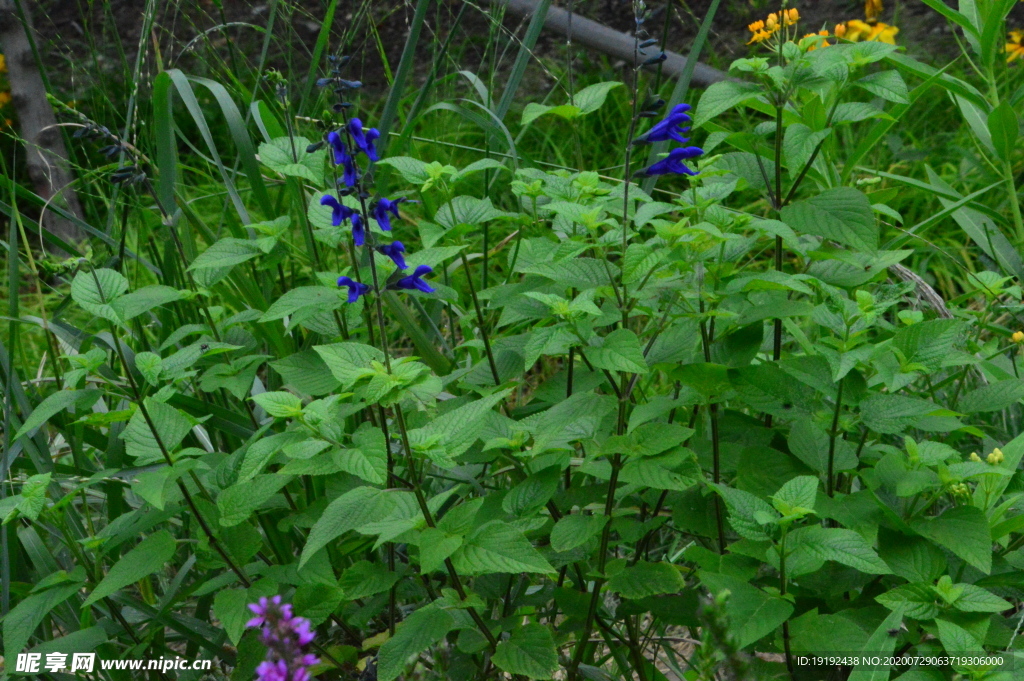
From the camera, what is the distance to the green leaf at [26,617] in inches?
61.1

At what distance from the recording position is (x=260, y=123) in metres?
2.01

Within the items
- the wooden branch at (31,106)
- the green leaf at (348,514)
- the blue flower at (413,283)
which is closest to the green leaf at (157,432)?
the green leaf at (348,514)

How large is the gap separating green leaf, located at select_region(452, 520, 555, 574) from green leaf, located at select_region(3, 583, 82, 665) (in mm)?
830

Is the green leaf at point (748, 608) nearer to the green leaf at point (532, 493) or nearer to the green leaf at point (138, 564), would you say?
the green leaf at point (532, 493)

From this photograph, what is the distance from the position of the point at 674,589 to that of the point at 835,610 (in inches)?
13.7

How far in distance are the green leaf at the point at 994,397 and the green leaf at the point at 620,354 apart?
685mm

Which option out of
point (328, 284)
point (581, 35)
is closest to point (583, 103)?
point (328, 284)

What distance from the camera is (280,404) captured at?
145 centimetres

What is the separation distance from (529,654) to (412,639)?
20 cm

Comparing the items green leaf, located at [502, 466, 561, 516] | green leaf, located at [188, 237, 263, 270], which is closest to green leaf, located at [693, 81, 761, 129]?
green leaf, located at [502, 466, 561, 516]

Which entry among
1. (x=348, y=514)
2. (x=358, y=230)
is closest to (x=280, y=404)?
(x=348, y=514)

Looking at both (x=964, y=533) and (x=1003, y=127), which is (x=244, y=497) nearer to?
(x=964, y=533)

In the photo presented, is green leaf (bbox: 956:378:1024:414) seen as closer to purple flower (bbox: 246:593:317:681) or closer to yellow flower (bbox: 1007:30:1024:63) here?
purple flower (bbox: 246:593:317:681)

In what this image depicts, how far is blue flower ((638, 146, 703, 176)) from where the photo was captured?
4.87 feet
